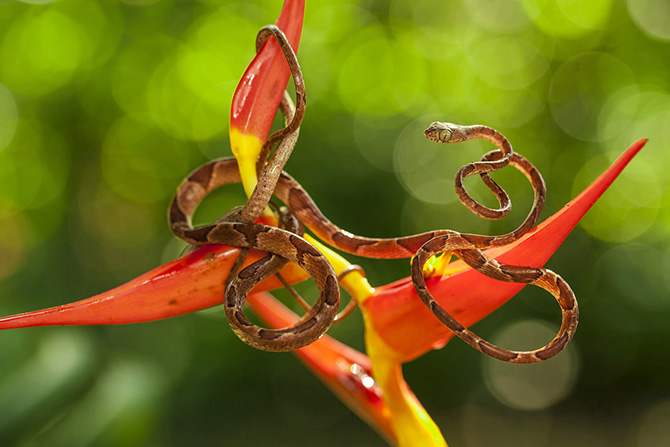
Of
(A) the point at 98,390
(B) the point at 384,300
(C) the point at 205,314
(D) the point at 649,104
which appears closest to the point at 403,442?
(B) the point at 384,300

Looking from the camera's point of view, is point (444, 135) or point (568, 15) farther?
point (568, 15)

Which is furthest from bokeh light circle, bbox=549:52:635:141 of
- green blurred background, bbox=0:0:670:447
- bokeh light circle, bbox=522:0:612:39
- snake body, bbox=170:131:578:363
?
snake body, bbox=170:131:578:363

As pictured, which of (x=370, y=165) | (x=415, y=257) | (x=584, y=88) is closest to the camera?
(x=415, y=257)

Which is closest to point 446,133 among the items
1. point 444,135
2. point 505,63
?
point 444,135

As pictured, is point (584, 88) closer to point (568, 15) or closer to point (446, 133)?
point (568, 15)

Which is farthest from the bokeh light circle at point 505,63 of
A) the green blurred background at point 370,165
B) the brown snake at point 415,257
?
the brown snake at point 415,257

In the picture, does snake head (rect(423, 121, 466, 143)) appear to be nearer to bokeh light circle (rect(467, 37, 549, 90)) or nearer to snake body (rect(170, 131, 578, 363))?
snake body (rect(170, 131, 578, 363))
